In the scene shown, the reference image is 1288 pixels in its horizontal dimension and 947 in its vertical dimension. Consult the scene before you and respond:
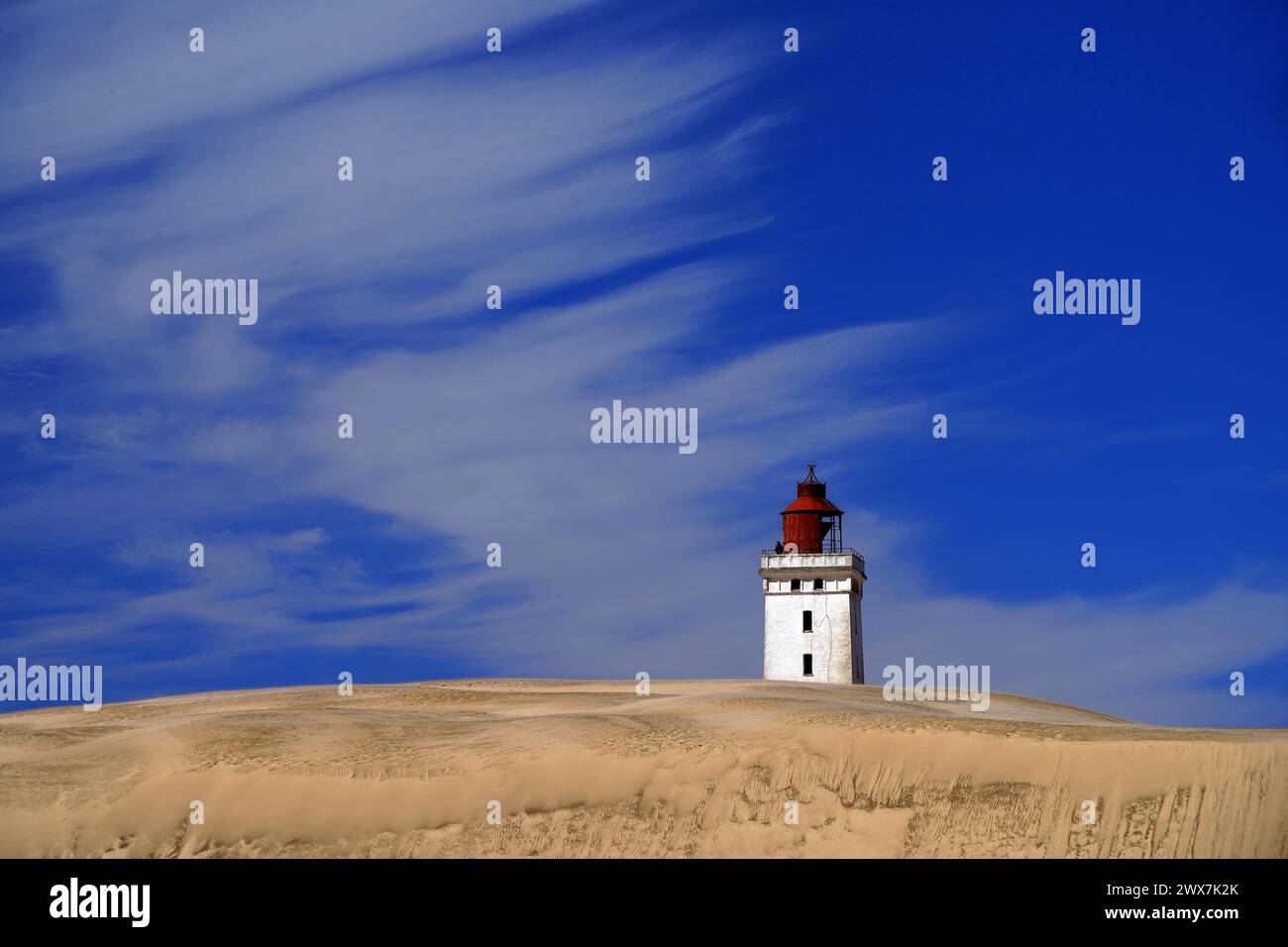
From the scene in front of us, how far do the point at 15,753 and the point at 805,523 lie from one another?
4362 centimetres

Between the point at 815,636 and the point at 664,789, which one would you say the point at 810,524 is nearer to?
the point at 815,636

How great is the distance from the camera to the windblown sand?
35.3 m

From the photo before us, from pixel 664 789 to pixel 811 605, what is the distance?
40.5 meters

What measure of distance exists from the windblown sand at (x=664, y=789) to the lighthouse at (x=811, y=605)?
1370 inches

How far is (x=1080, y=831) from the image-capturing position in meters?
35.0

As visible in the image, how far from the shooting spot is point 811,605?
7700cm

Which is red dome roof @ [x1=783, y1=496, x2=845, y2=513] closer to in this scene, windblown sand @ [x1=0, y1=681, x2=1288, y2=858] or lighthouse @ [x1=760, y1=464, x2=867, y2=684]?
lighthouse @ [x1=760, y1=464, x2=867, y2=684]

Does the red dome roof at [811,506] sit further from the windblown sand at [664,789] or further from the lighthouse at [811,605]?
the windblown sand at [664,789]

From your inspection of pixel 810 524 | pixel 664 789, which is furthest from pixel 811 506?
pixel 664 789

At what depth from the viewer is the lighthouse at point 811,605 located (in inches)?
2990

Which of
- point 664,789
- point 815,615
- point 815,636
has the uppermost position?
point 815,615

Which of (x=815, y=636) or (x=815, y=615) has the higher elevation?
(x=815, y=615)

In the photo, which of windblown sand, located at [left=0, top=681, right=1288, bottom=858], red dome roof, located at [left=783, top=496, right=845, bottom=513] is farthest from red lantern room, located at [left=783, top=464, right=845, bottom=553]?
windblown sand, located at [left=0, top=681, right=1288, bottom=858]
